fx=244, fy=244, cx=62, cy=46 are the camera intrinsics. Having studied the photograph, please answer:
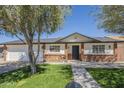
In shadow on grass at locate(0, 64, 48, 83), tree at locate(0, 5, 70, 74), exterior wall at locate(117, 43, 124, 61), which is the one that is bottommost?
shadow on grass at locate(0, 64, 48, 83)

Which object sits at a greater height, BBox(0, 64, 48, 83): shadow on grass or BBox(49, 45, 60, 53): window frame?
BBox(49, 45, 60, 53): window frame

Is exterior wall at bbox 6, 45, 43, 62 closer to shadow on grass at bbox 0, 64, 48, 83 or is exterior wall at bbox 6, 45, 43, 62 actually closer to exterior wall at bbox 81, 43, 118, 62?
exterior wall at bbox 81, 43, 118, 62

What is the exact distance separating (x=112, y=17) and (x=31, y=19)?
20.5ft

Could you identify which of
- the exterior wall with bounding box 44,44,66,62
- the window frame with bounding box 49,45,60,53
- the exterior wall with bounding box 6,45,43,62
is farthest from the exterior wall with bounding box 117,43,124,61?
the exterior wall with bounding box 6,45,43,62

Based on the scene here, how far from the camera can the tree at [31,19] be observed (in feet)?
49.6

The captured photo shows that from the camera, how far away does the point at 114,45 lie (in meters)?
32.2

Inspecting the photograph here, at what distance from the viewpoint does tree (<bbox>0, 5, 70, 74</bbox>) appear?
49.6ft

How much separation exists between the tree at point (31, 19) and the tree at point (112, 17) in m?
3.10

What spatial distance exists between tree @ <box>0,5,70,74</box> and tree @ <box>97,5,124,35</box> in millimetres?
3095

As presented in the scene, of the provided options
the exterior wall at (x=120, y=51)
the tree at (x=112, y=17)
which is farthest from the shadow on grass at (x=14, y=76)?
the exterior wall at (x=120, y=51)

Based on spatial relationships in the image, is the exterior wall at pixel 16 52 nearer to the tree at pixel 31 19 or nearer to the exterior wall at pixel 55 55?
the exterior wall at pixel 55 55

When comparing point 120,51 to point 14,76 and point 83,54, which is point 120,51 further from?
point 14,76
